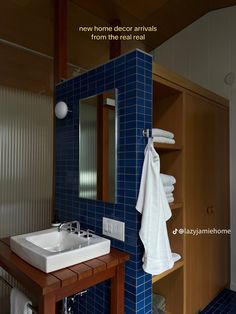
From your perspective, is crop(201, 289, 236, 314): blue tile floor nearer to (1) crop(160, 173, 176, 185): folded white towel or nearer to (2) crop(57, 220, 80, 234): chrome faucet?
(1) crop(160, 173, 176, 185): folded white towel

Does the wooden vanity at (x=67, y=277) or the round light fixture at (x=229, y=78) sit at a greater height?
the round light fixture at (x=229, y=78)

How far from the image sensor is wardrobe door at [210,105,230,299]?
2.35 metres

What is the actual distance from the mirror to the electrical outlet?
0.13 meters

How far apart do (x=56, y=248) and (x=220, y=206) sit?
1.64 metres

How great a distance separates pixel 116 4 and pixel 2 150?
5.48 feet

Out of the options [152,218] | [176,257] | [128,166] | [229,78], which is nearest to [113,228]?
[152,218]

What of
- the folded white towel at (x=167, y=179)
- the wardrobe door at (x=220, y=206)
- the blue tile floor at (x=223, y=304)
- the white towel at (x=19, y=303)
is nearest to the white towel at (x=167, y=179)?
the folded white towel at (x=167, y=179)

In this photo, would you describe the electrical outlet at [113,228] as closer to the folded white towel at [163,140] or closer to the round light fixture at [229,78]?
the folded white towel at [163,140]

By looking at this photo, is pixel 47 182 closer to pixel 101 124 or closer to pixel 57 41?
pixel 101 124

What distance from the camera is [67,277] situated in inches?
44.2

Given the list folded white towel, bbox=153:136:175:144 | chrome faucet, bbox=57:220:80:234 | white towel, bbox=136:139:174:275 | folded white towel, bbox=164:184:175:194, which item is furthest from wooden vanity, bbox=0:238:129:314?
folded white towel, bbox=153:136:175:144

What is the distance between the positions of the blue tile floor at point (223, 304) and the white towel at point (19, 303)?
1.56 meters

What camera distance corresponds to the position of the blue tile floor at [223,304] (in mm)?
2217

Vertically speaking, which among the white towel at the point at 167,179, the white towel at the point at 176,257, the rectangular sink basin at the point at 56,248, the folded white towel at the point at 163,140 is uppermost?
the folded white towel at the point at 163,140
